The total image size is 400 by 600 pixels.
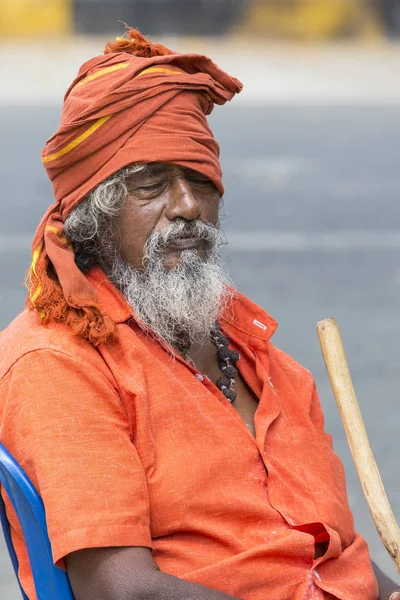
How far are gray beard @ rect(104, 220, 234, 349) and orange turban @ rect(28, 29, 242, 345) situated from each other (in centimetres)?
14

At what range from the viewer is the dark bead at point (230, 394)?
9.22 ft

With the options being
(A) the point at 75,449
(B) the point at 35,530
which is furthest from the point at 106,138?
(B) the point at 35,530

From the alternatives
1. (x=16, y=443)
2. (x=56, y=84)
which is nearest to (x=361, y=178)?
(x=56, y=84)

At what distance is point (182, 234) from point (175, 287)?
12cm

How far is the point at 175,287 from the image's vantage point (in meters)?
2.75

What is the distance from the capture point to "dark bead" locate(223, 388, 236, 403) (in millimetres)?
2811

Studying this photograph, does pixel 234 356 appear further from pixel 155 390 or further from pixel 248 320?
pixel 155 390

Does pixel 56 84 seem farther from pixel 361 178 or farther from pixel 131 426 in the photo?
pixel 131 426

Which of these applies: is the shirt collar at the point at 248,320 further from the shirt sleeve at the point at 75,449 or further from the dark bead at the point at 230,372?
the shirt sleeve at the point at 75,449

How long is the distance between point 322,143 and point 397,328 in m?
7.24

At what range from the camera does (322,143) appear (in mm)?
14383

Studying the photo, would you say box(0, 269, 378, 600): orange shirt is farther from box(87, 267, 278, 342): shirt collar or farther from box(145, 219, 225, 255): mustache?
box(87, 267, 278, 342): shirt collar

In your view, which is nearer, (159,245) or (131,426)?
(131,426)

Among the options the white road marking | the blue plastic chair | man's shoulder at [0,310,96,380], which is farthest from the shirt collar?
the white road marking
